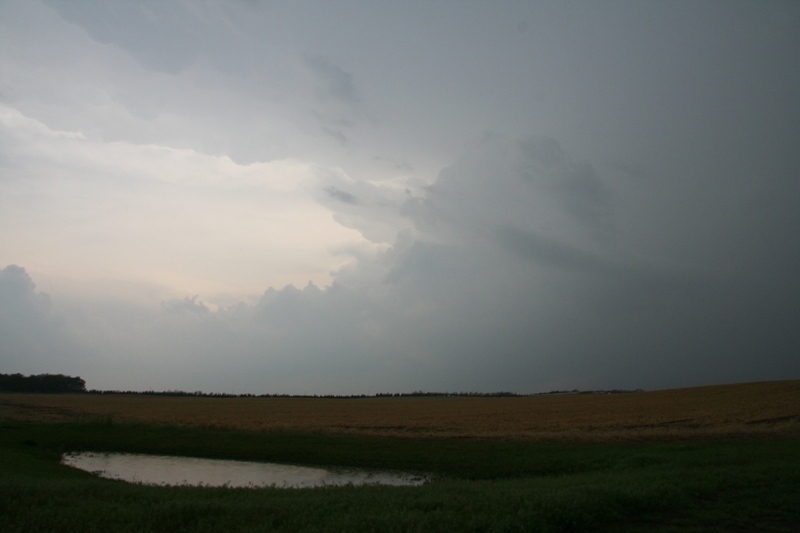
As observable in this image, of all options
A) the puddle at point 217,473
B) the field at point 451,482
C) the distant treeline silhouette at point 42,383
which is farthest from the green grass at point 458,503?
the distant treeline silhouette at point 42,383

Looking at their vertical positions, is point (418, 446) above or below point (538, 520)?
below

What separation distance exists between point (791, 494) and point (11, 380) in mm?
189181

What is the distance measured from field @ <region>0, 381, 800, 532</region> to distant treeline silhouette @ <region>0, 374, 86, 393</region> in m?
140

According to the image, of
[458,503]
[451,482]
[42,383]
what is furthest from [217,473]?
[42,383]

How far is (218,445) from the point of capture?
3303cm

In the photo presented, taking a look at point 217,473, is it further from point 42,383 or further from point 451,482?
point 42,383

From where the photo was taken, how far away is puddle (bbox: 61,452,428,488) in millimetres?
23047

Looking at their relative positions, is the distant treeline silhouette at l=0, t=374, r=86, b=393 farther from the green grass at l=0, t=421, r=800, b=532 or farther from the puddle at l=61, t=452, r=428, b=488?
the green grass at l=0, t=421, r=800, b=532

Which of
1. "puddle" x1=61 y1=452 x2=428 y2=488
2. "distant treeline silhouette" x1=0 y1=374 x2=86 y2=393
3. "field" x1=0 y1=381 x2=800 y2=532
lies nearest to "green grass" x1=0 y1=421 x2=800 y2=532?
"field" x1=0 y1=381 x2=800 y2=532

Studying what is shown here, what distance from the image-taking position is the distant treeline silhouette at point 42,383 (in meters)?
151

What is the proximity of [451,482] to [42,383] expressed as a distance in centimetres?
18171

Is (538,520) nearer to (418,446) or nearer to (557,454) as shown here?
(557,454)

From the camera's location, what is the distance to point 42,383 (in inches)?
6171

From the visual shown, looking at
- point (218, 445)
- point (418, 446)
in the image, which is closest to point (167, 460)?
point (218, 445)
